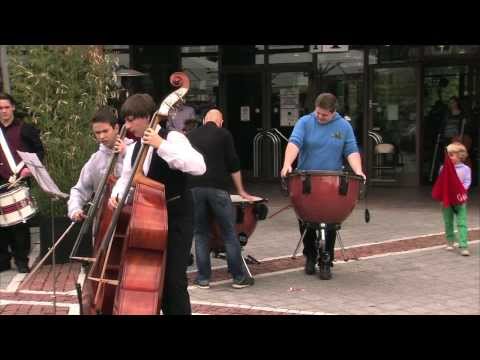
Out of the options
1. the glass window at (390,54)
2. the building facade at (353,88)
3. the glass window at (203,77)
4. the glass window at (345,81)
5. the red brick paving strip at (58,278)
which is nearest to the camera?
the red brick paving strip at (58,278)

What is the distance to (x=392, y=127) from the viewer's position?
14312 mm

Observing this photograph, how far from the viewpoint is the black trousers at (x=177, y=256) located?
4.28 metres

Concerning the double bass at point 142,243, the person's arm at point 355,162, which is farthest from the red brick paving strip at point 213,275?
the double bass at point 142,243

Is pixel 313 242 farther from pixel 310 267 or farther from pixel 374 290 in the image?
Answer: pixel 374 290

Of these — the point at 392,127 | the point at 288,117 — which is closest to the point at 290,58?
the point at 288,117

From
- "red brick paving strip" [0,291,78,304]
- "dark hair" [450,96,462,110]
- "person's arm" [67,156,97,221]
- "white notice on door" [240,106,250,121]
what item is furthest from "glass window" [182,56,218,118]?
"person's arm" [67,156,97,221]

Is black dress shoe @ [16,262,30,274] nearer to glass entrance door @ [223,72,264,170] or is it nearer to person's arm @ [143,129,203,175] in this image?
person's arm @ [143,129,203,175]

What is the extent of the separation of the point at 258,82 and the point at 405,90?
3.06m

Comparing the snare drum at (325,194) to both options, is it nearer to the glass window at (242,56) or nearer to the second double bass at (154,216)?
the second double bass at (154,216)

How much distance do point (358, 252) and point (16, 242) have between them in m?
3.80

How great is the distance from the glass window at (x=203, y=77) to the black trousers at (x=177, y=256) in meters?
11.0

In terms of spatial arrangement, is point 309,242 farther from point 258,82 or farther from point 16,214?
point 258,82

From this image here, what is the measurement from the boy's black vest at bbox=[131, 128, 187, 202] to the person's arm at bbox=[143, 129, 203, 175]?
106 millimetres

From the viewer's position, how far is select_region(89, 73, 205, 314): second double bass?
3.85 metres
